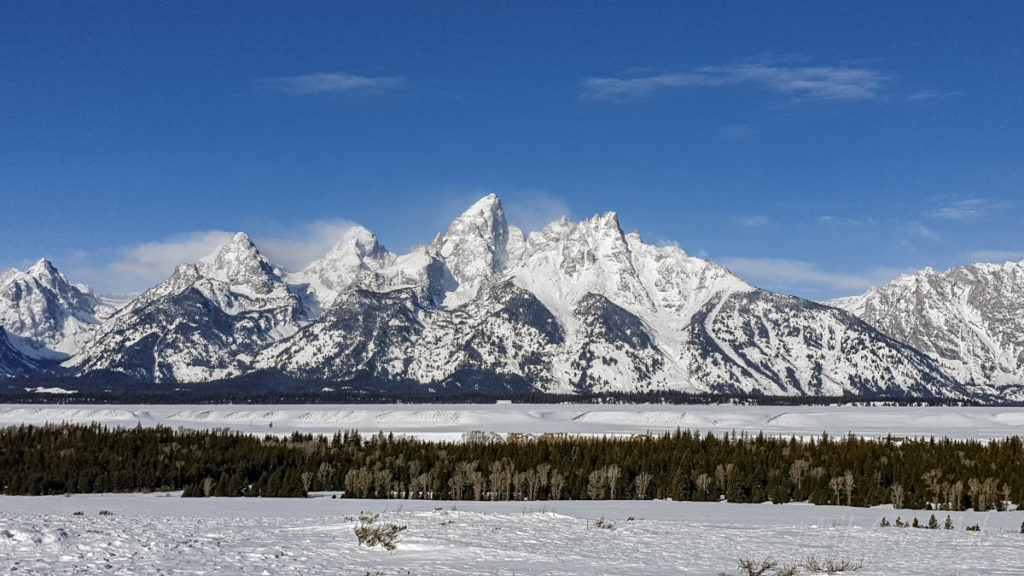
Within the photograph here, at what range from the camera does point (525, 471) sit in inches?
2544

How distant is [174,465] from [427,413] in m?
115

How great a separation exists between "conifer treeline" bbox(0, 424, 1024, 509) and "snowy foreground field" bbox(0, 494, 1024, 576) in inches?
625

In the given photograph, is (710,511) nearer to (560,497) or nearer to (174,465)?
(560,497)

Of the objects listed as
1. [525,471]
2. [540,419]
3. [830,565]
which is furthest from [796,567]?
[540,419]

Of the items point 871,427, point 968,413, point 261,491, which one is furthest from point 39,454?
point 968,413

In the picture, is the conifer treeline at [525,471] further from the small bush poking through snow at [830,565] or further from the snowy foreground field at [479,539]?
the small bush poking through snow at [830,565]

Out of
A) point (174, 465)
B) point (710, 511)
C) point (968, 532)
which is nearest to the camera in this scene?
point (968, 532)

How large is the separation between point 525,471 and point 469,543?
1505 inches

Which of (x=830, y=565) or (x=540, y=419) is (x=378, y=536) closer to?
(x=830, y=565)

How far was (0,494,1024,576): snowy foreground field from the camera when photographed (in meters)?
22.5

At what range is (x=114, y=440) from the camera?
8388cm

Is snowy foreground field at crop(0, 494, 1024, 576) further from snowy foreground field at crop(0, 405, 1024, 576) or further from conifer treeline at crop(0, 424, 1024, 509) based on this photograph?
conifer treeline at crop(0, 424, 1024, 509)

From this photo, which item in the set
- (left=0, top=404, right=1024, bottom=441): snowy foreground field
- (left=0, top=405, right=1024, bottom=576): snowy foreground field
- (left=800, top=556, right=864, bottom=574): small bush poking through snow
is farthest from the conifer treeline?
(left=0, top=404, right=1024, bottom=441): snowy foreground field

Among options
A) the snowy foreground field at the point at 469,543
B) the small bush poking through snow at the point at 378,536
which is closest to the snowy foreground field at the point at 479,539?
the snowy foreground field at the point at 469,543
